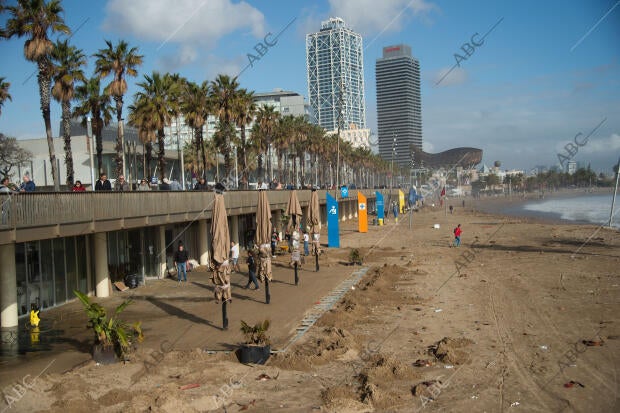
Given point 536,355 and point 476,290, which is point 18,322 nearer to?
point 536,355

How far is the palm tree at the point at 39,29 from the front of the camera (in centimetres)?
2247

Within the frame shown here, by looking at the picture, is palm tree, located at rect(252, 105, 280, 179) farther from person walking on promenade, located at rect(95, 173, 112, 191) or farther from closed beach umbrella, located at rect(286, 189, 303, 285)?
person walking on promenade, located at rect(95, 173, 112, 191)

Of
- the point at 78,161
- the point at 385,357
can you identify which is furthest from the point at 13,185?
the point at 78,161

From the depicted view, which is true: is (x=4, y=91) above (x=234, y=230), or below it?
above

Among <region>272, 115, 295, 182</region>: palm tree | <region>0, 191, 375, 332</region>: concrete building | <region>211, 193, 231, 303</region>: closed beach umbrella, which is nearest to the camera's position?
<region>211, 193, 231, 303</region>: closed beach umbrella

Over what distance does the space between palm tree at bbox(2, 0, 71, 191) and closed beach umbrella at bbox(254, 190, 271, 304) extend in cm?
1004

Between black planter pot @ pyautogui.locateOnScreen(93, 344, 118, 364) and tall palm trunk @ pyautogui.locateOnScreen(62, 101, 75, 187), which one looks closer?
black planter pot @ pyautogui.locateOnScreen(93, 344, 118, 364)

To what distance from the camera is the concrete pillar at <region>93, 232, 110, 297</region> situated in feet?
64.0

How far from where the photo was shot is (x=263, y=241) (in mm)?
17156

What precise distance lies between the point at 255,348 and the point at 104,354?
3.27 meters

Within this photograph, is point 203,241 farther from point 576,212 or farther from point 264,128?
point 576,212

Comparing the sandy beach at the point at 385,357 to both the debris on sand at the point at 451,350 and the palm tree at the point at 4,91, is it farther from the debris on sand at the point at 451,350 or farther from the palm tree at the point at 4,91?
the palm tree at the point at 4,91

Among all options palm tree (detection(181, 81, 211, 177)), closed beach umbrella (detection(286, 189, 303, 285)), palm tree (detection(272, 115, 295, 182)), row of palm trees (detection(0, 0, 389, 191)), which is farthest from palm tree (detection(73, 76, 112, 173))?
palm tree (detection(272, 115, 295, 182))

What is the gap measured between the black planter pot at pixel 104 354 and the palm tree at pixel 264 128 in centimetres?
4072
